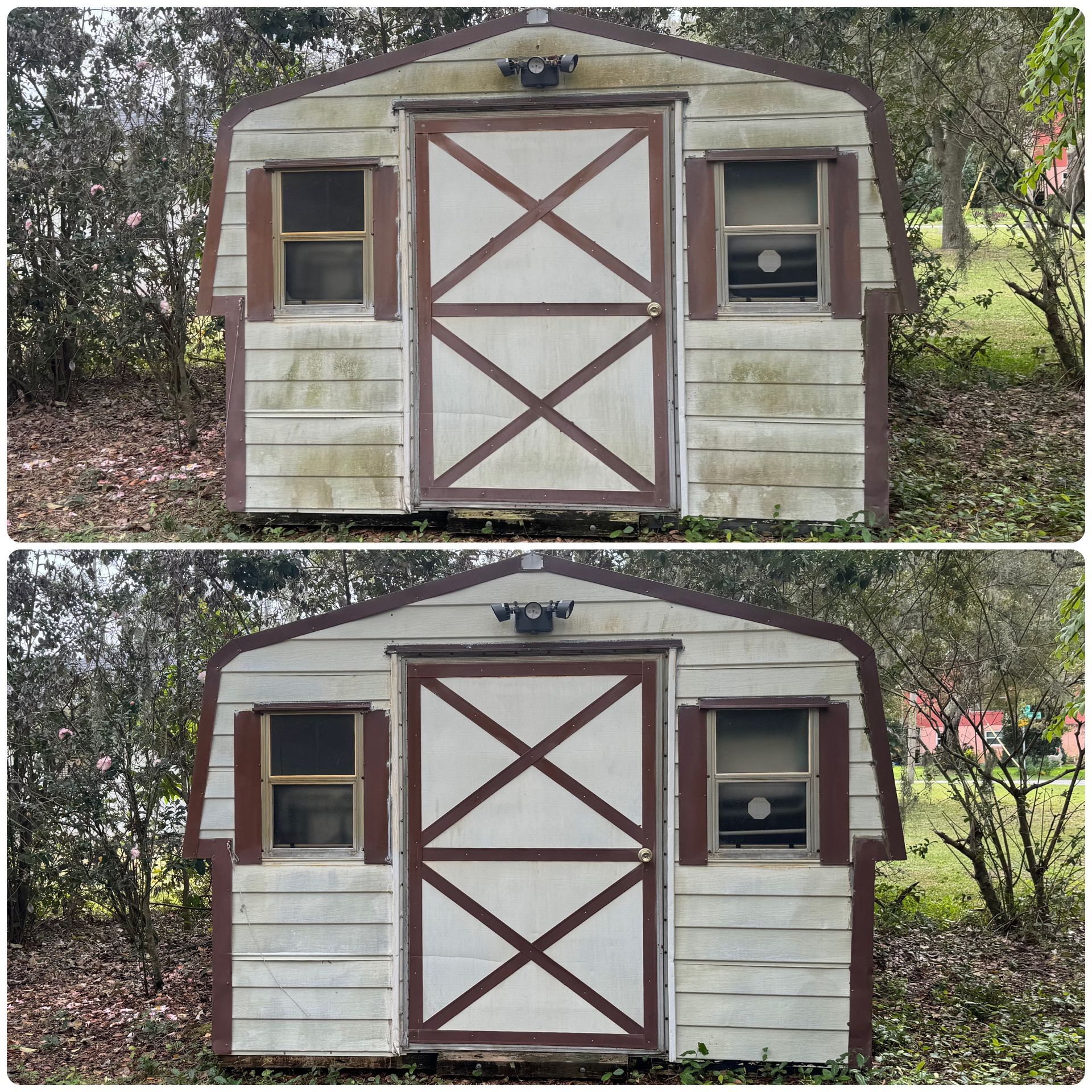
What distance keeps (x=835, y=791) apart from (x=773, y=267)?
320 cm

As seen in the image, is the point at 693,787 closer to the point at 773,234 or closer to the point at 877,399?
the point at 877,399

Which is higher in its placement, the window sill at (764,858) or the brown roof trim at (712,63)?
the brown roof trim at (712,63)

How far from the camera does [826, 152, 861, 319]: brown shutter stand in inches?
235

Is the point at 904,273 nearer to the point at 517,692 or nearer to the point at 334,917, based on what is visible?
the point at 517,692

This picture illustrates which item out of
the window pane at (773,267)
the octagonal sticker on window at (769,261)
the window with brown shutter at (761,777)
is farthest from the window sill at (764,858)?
the octagonal sticker on window at (769,261)

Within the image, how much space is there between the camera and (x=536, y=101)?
20.0 feet

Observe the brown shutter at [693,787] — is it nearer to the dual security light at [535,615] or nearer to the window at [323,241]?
the dual security light at [535,615]

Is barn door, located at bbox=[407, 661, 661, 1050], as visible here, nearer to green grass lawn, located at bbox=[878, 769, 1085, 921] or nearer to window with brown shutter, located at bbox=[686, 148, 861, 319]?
window with brown shutter, located at bbox=[686, 148, 861, 319]

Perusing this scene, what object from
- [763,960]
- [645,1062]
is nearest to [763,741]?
[763,960]

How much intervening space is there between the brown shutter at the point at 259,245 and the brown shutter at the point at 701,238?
2.69 meters

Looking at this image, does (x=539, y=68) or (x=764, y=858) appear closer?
(x=764, y=858)

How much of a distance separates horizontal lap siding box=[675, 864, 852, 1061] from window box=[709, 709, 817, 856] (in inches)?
5.8

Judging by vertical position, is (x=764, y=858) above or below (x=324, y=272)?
below

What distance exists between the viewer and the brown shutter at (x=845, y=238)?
5980 mm
